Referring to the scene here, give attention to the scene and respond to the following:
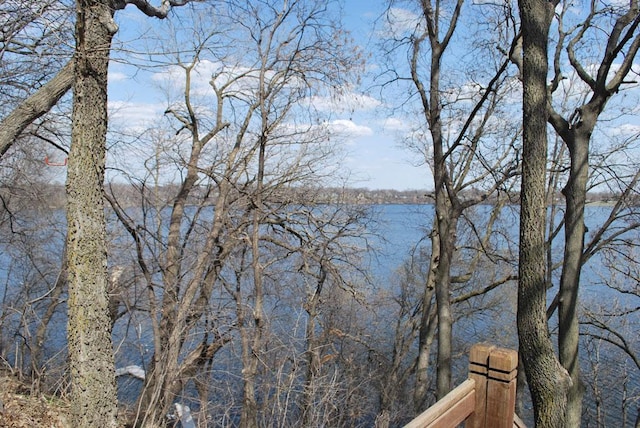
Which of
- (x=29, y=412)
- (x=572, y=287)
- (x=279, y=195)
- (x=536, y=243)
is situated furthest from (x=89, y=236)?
(x=572, y=287)

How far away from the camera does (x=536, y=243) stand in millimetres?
4633

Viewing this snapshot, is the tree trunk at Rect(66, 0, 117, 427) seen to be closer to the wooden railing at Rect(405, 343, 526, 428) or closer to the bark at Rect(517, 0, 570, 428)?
the wooden railing at Rect(405, 343, 526, 428)

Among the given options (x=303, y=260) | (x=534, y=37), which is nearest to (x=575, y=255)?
(x=534, y=37)

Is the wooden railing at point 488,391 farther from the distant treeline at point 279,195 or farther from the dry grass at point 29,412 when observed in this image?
the distant treeline at point 279,195

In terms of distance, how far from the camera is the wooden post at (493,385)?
224 cm

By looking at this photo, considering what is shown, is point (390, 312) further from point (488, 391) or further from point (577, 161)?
point (488, 391)

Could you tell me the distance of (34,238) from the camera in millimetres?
13594

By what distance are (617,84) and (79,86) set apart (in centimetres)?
670

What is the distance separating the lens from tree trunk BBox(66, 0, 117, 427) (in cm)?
418

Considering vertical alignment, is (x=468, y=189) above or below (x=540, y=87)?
below

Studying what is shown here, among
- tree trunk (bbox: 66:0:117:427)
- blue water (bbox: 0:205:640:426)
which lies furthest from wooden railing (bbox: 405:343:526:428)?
blue water (bbox: 0:205:640:426)

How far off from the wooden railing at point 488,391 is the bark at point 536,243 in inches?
100

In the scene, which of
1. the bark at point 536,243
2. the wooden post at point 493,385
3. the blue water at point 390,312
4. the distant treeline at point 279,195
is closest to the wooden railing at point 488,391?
the wooden post at point 493,385

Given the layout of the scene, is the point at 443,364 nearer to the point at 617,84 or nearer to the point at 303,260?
the point at 303,260
